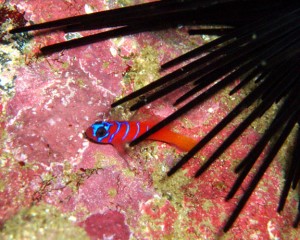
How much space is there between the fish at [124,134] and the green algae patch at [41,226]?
777mm

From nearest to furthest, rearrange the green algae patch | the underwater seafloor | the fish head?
the green algae patch → the underwater seafloor → the fish head

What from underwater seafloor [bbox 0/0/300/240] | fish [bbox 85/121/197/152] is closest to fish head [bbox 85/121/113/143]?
fish [bbox 85/121/197/152]

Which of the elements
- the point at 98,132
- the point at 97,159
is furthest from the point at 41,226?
the point at 98,132

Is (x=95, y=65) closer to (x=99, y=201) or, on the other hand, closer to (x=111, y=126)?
(x=111, y=126)

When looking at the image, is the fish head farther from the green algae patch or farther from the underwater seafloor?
the green algae patch

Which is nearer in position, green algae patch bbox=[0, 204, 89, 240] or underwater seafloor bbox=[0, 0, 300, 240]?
green algae patch bbox=[0, 204, 89, 240]

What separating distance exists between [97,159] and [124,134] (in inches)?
14.8

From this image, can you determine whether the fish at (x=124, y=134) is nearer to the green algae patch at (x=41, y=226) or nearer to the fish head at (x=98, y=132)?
the fish head at (x=98, y=132)

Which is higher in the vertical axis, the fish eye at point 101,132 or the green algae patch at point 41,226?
the fish eye at point 101,132

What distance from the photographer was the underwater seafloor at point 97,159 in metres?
2.78

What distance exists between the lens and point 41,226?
101 inches

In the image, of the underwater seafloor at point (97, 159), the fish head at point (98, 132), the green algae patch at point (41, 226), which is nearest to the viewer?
the green algae patch at point (41, 226)

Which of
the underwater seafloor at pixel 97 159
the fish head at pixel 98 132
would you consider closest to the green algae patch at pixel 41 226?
the underwater seafloor at pixel 97 159

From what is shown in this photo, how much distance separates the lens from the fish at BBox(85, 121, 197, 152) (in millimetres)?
3039
